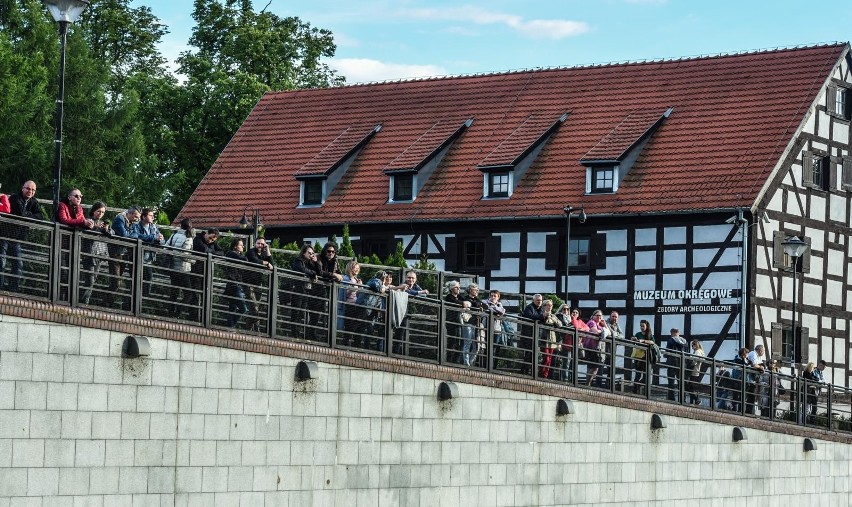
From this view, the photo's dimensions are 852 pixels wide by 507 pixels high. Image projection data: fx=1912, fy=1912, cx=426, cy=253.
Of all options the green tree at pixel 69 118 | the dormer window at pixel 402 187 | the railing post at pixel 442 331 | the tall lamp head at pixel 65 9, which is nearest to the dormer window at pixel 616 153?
the dormer window at pixel 402 187

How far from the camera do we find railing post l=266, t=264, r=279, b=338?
65.5ft

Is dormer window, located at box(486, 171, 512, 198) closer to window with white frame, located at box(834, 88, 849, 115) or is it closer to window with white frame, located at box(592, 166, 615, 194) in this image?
window with white frame, located at box(592, 166, 615, 194)

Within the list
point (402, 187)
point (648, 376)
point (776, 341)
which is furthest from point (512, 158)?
point (648, 376)

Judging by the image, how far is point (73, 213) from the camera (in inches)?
718

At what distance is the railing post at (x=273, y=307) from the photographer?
65.5 ft

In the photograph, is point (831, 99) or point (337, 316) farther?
point (831, 99)

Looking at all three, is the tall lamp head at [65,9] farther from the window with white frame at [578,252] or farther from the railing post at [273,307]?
the window with white frame at [578,252]

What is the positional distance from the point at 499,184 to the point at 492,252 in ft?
5.96

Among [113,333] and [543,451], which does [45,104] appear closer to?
[543,451]

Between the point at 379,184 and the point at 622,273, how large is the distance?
7.67 m

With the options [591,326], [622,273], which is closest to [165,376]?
[591,326]

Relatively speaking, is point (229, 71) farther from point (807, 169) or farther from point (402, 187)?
point (807, 169)

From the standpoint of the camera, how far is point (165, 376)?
18.0 meters

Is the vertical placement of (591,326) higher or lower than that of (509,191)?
lower
